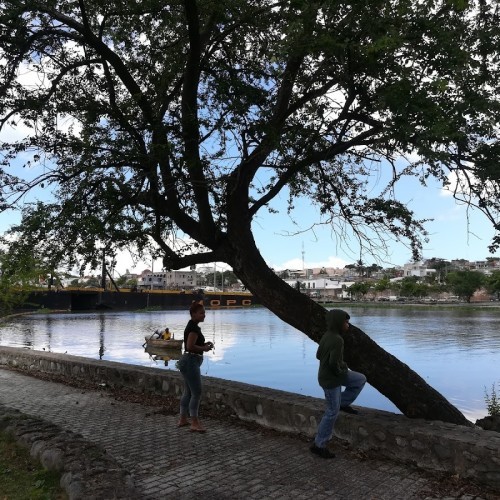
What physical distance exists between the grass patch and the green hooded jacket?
2.61 meters

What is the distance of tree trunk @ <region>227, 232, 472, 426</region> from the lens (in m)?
6.06

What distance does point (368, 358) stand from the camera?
20.3 ft

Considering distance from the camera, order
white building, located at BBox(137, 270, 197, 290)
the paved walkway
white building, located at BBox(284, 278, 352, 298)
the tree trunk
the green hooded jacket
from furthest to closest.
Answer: white building, located at BBox(284, 278, 352, 298) < white building, located at BBox(137, 270, 197, 290) < the tree trunk < the green hooded jacket < the paved walkway

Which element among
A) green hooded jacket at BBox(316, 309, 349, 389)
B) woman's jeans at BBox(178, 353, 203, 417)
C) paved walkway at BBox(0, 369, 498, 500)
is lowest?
paved walkway at BBox(0, 369, 498, 500)

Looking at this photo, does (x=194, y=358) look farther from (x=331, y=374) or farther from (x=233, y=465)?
Result: (x=331, y=374)

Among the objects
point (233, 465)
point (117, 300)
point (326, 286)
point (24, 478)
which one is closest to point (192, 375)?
point (233, 465)

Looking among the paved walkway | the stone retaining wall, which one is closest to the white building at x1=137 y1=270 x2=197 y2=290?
the stone retaining wall

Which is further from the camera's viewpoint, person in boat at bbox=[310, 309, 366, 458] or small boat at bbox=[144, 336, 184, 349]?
small boat at bbox=[144, 336, 184, 349]

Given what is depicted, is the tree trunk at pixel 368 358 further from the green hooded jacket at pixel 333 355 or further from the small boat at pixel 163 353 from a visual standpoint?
the small boat at pixel 163 353

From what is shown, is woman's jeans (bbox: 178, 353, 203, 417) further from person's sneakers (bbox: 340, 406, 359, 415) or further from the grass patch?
the grass patch

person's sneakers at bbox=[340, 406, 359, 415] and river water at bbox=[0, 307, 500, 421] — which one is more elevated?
person's sneakers at bbox=[340, 406, 359, 415]

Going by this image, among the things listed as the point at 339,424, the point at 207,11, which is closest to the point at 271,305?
the point at 339,424

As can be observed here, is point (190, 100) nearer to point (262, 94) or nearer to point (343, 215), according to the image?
point (262, 94)

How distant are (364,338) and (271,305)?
1287 mm
